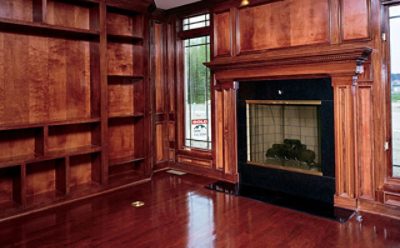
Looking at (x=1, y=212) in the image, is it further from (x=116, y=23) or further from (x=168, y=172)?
(x=116, y=23)

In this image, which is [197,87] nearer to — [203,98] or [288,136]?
[203,98]

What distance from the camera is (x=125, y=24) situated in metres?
4.85

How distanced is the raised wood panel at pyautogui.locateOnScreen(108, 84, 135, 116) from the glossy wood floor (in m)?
1.39

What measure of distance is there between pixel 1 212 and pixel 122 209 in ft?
4.13

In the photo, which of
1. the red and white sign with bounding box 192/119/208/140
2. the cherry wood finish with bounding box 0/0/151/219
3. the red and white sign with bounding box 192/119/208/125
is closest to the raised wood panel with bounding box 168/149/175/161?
the red and white sign with bounding box 192/119/208/140

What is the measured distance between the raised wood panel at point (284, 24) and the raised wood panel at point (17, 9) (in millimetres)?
2664

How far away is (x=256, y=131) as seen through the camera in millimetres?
4559

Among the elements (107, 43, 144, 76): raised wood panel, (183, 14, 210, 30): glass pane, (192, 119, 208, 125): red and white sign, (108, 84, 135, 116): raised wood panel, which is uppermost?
(183, 14, 210, 30): glass pane

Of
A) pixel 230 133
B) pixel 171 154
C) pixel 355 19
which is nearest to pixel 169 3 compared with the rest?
pixel 230 133

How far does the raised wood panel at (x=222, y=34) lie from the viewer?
15.0 feet

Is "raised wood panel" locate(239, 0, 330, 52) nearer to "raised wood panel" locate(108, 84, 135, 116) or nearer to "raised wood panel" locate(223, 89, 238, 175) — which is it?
"raised wood panel" locate(223, 89, 238, 175)

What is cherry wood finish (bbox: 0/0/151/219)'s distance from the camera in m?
3.70

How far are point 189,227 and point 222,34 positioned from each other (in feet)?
9.19

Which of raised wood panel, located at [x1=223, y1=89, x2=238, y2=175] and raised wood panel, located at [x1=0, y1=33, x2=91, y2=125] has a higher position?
raised wood panel, located at [x1=0, y1=33, x2=91, y2=125]
